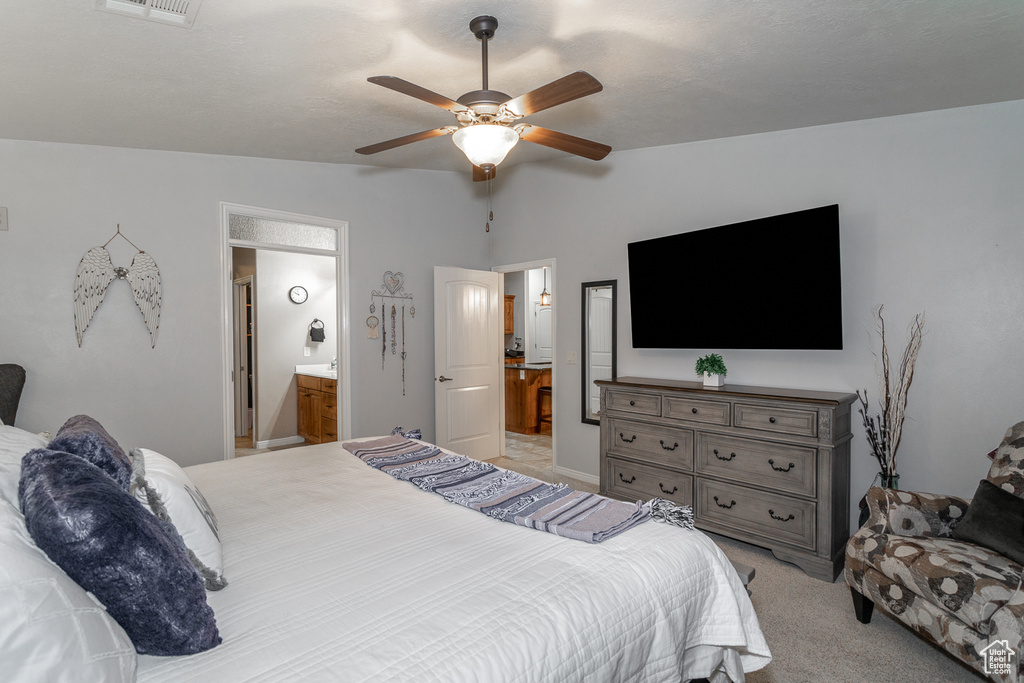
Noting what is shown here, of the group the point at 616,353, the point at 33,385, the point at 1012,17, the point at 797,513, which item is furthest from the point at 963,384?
the point at 33,385

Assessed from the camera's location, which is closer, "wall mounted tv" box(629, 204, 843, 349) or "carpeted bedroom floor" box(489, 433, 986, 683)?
"carpeted bedroom floor" box(489, 433, 986, 683)

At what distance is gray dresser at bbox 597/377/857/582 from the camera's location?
2.84 metres

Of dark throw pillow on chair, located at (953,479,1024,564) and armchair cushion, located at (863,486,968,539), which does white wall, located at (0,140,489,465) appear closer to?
armchair cushion, located at (863,486,968,539)

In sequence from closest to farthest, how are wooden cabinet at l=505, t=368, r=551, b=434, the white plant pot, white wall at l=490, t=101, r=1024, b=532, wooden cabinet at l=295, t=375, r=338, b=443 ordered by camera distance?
white wall at l=490, t=101, r=1024, b=532
the white plant pot
wooden cabinet at l=295, t=375, r=338, b=443
wooden cabinet at l=505, t=368, r=551, b=434

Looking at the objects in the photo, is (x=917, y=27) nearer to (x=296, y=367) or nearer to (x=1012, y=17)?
(x=1012, y=17)

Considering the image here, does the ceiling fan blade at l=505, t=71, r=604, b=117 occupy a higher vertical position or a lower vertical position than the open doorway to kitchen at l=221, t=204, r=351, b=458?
higher

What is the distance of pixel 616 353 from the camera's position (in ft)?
14.4

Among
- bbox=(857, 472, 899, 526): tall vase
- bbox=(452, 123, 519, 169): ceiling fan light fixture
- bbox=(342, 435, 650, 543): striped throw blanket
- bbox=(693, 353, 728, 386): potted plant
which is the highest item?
bbox=(452, 123, 519, 169): ceiling fan light fixture

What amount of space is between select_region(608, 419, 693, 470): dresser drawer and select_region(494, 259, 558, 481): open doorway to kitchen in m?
1.10

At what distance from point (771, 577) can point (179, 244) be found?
172 inches

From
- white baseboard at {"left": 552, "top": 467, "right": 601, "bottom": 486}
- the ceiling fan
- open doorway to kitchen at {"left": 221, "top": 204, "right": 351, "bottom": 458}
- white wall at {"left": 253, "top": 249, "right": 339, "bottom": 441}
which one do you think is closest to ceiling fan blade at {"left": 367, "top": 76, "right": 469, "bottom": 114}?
the ceiling fan

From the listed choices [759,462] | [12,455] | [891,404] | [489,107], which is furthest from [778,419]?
[12,455]

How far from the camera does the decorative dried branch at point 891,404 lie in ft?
9.50

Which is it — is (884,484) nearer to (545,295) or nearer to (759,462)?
(759,462)
